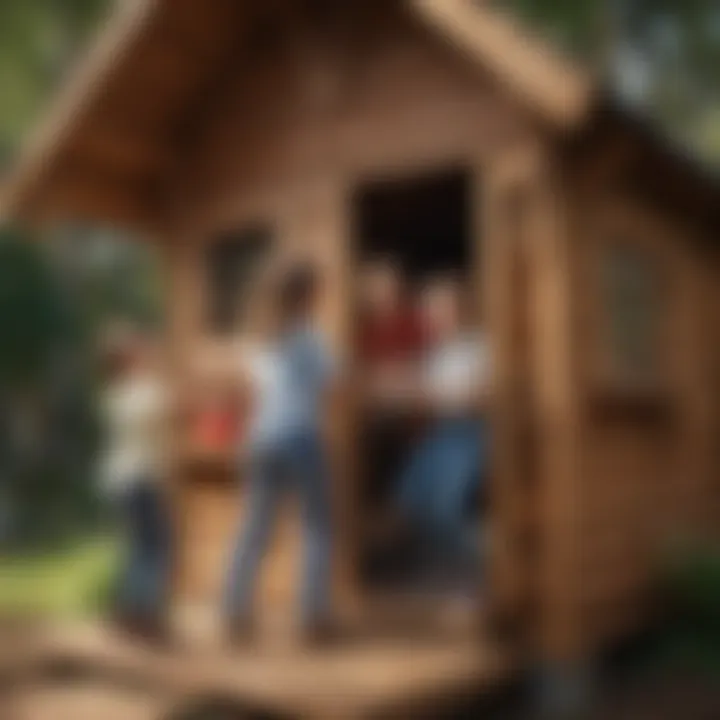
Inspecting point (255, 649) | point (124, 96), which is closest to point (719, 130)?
point (124, 96)

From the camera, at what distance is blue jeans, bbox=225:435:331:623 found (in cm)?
366

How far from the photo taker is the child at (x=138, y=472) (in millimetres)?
3932

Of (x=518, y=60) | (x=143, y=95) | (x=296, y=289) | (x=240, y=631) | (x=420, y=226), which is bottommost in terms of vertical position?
(x=240, y=631)

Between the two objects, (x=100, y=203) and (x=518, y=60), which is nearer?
A: (x=518, y=60)

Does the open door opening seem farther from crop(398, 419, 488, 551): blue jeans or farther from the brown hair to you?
the brown hair

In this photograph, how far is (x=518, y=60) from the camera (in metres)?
3.50

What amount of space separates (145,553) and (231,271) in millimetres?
1278

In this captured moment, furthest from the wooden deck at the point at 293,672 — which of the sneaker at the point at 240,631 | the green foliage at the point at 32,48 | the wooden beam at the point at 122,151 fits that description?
the green foliage at the point at 32,48

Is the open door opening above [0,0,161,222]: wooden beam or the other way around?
the other way around

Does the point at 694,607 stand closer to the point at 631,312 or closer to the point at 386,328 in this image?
the point at 631,312

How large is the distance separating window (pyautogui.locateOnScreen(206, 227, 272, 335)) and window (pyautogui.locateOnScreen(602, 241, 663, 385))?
144cm

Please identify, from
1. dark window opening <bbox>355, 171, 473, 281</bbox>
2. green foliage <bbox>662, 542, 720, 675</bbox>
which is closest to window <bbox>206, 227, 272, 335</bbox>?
dark window opening <bbox>355, 171, 473, 281</bbox>

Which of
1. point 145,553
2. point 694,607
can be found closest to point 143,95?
point 145,553

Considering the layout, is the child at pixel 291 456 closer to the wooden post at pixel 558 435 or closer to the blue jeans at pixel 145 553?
the blue jeans at pixel 145 553
